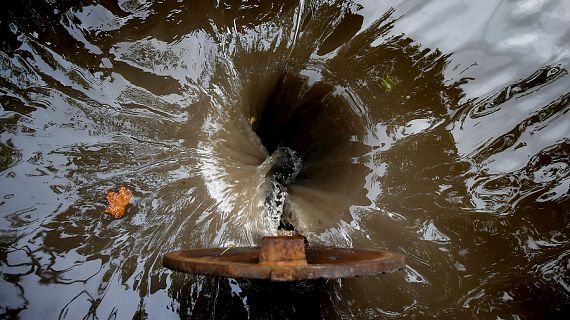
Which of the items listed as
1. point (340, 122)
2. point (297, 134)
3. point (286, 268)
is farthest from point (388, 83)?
point (286, 268)

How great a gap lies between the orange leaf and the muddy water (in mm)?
45

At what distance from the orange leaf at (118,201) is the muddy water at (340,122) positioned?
1.8 inches

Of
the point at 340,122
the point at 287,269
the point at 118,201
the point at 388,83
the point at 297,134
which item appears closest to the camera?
the point at 287,269

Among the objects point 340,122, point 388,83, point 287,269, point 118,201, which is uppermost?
point 388,83

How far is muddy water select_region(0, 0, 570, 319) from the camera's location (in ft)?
9.36

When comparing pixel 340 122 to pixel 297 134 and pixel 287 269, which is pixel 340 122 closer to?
pixel 297 134

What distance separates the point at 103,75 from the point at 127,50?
247 millimetres

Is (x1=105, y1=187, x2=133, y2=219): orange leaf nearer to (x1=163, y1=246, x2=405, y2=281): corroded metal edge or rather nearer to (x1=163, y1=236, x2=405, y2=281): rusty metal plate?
(x1=163, y1=236, x2=405, y2=281): rusty metal plate

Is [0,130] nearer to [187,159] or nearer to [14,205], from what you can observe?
[14,205]

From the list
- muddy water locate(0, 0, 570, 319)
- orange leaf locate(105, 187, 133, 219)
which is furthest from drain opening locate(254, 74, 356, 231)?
orange leaf locate(105, 187, 133, 219)

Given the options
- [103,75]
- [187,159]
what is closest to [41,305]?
[187,159]

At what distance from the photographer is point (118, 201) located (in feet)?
9.48

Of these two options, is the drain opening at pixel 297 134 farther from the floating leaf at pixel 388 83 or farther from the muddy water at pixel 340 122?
the floating leaf at pixel 388 83

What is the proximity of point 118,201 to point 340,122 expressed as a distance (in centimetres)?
171
